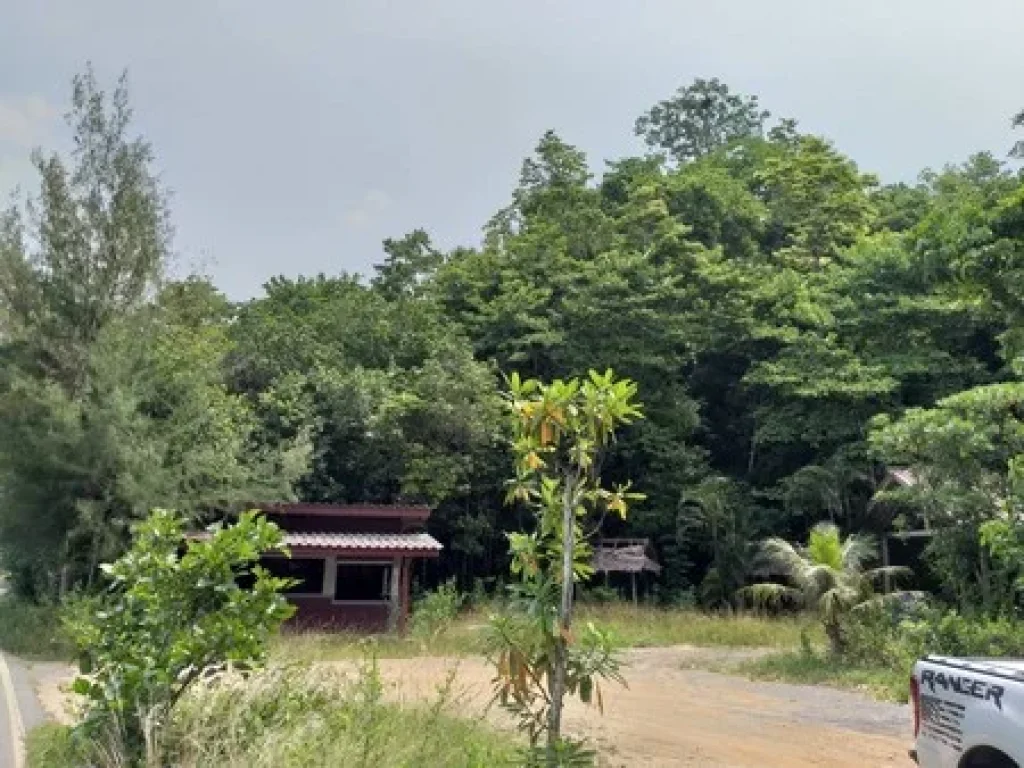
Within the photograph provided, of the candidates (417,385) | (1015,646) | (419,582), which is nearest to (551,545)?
(1015,646)

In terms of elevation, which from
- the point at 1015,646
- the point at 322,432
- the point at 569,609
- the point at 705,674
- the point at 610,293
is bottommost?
the point at 705,674

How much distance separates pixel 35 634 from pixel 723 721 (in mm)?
12849

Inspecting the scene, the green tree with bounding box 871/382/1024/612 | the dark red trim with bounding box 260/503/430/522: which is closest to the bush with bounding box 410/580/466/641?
the dark red trim with bounding box 260/503/430/522

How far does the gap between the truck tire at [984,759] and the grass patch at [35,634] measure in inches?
584

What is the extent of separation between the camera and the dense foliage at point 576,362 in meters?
15.7

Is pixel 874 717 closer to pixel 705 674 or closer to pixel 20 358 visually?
pixel 705 674

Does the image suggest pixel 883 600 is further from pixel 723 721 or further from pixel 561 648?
pixel 561 648

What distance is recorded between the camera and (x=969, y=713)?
4.51 m

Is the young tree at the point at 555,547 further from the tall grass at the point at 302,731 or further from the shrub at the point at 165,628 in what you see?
the shrub at the point at 165,628

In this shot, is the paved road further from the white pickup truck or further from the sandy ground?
the white pickup truck

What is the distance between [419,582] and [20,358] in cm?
1216

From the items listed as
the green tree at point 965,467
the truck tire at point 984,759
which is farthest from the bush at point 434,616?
the truck tire at point 984,759

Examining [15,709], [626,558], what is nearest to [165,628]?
[15,709]

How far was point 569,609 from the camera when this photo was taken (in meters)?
5.34
